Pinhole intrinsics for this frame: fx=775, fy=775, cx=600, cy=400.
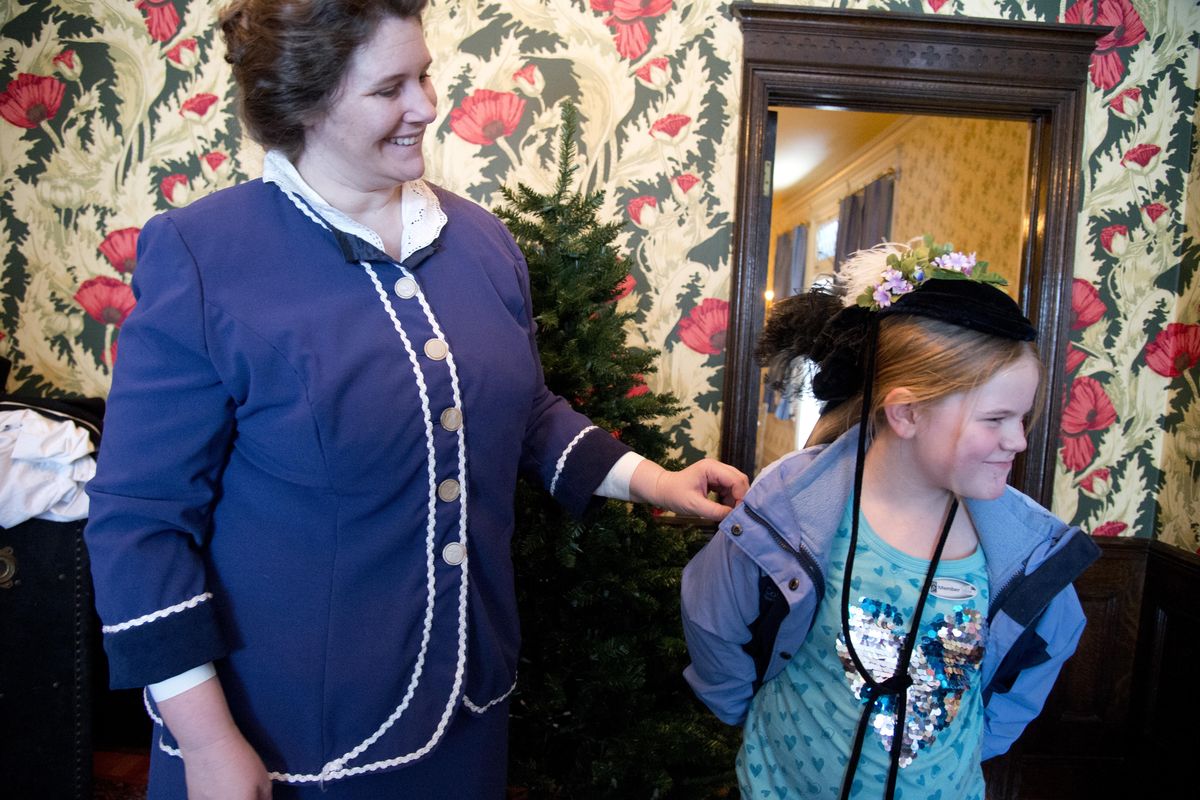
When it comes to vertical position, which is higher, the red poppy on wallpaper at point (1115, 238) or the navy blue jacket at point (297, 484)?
the red poppy on wallpaper at point (1115, 238)

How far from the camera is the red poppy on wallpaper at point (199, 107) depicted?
92.9 inches

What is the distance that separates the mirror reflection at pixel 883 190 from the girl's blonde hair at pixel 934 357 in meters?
0.18

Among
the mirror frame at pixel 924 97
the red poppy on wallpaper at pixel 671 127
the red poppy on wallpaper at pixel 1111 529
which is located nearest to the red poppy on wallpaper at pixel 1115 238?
the mirror frame at pixel 924 97

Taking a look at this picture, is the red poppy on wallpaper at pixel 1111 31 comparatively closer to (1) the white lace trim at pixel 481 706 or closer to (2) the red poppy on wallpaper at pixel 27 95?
(1) the white lace trim at pixel 481 706

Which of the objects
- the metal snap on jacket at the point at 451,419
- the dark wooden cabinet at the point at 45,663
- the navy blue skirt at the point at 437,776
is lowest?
the dark wooden cabinet at the point at 45,663

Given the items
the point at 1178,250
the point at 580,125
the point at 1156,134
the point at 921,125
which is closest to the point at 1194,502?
the point at 1178,250

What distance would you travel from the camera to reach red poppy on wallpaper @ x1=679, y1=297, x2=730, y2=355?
2449 millimetres

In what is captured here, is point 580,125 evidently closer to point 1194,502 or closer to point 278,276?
point 278,276

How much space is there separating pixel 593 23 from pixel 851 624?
6.37ft

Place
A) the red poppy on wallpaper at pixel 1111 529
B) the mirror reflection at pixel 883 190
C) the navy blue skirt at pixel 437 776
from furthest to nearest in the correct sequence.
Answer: the mirror reflection at pixel 883 190 → the red poppy on wallpaper at pixel 1111 529 → the navy blue skirt at pixel 437 776

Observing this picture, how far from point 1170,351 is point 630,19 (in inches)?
79.7

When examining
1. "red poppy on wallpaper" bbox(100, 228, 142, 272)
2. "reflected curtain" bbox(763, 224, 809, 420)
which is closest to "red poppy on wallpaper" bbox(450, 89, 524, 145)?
"red poppy on wallpaper" bbox(100, 228, 142, 272)

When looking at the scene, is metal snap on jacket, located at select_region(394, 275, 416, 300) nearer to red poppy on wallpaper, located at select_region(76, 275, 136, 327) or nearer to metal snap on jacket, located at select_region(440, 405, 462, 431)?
metal snap on jacket, located at select_region(440, 405, 462, 431)

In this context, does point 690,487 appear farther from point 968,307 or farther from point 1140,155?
point 1140,155
